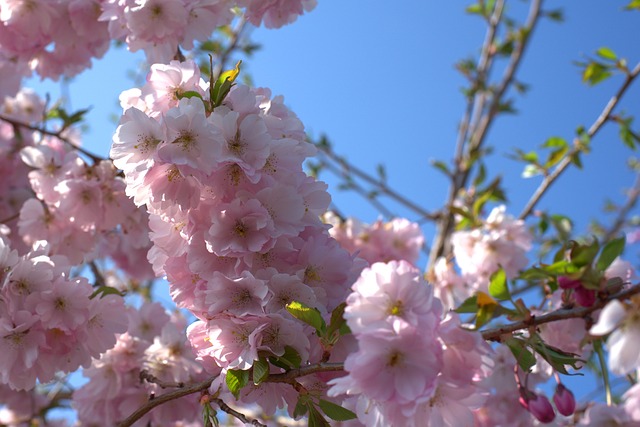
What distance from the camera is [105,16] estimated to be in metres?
2.06

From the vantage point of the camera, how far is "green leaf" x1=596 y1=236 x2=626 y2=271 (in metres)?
1.39

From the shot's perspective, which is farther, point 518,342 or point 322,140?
point 322,140

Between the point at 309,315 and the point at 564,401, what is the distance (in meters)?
0.61

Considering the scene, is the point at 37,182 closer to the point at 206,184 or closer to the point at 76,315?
the point at 76,315

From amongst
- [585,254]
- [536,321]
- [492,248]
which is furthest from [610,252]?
[492,248]

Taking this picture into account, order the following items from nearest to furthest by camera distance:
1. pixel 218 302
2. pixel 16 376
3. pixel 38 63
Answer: pixel 218 302, pixel 16 376, pixel 38 63

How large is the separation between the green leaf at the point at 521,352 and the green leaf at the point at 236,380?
58cm

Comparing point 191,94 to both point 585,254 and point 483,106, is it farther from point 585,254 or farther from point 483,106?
point 483,106

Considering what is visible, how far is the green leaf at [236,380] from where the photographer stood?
54.0 inches

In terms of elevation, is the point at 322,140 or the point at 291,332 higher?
the point at 322,140

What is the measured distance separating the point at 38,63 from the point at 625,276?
2.56 meters

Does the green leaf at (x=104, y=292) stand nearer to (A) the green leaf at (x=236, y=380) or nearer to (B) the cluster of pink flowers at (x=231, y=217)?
(B) the cluster of pink flowers at (x=231, y=217)

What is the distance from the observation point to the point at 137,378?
224 cm

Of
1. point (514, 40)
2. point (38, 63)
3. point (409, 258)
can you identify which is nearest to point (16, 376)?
point (38, 63)
